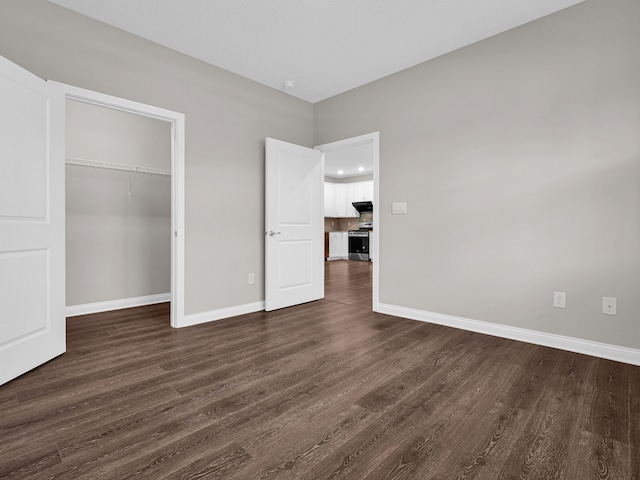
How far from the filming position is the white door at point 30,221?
1943 millimetres

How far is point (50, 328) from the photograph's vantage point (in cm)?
227

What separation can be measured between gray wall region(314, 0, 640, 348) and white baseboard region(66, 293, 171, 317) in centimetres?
277

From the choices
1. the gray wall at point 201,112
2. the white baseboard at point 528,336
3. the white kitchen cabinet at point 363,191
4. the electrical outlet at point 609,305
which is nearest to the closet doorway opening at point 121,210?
the gray wall at point 201,112

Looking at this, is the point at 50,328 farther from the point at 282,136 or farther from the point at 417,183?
the point at 417,183

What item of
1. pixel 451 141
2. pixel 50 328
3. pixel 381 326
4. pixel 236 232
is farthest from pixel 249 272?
pixel 451 141

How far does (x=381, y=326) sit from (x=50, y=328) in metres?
2.59

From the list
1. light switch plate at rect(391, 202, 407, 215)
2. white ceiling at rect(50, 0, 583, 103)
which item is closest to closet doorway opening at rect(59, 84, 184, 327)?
white ceiling at rect(50, 0, 583, 103)

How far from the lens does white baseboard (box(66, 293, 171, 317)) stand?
3.47m

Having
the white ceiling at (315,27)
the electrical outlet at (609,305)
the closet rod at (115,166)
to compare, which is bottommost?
the electrical outlet at (609,305)

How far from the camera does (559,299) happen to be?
2.55 metres

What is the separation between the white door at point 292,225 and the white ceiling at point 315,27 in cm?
94

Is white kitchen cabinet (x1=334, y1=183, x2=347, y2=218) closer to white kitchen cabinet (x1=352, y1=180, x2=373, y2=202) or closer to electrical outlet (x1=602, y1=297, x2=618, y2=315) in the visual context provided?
white kitchen cabinet (x1=352, y1=180, x2=373, y2=202)

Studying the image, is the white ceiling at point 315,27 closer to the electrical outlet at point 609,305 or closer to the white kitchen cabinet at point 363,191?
the electrical outlet at point 609,305

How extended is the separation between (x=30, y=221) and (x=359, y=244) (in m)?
7.71
